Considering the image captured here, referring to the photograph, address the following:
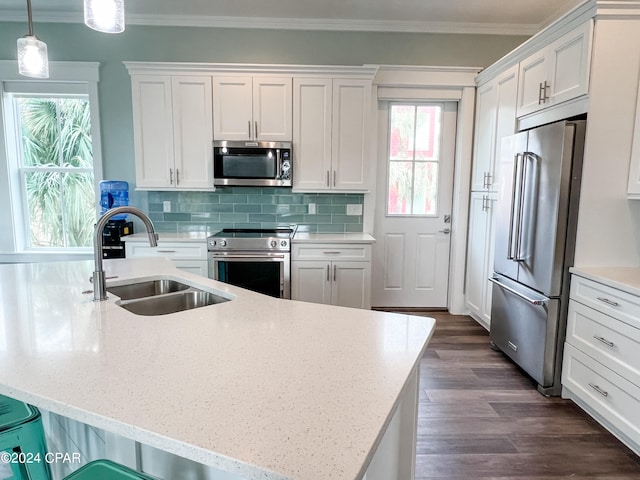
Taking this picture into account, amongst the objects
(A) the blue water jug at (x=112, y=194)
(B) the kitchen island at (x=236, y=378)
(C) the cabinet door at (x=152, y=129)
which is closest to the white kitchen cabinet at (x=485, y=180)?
(B) the kitchen island at (x=236, y=378)

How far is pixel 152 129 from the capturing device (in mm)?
3434

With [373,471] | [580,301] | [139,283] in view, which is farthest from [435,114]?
[373,471]

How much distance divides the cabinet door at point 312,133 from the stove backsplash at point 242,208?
0.96 feet

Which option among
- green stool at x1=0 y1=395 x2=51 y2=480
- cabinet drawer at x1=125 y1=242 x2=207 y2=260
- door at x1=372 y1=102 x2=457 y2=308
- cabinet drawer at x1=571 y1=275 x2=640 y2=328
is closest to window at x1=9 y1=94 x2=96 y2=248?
cabinet drawer at x1=125 y1=242 x2=207 y2=260

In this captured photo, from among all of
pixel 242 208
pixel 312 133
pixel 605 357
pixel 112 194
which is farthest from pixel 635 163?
pixel 112 194

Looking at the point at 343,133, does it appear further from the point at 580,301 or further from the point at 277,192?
the point at 580,301

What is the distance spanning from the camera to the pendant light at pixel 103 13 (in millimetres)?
1365

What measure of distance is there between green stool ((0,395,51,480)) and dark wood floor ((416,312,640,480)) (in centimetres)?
147

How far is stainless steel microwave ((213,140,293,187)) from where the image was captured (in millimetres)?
3387

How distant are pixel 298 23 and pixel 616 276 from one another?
3.21 metres

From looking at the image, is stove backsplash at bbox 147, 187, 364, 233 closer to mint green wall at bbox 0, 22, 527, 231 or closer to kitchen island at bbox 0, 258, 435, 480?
mint green wall at bbox 0, 22, 527, 231

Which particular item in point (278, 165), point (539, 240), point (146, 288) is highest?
point (278, 165)

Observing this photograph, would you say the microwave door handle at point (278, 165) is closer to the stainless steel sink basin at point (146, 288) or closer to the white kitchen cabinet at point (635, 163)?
the stainless steel sink basin at point (146, 288)

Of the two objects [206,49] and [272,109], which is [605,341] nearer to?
[272,109]
